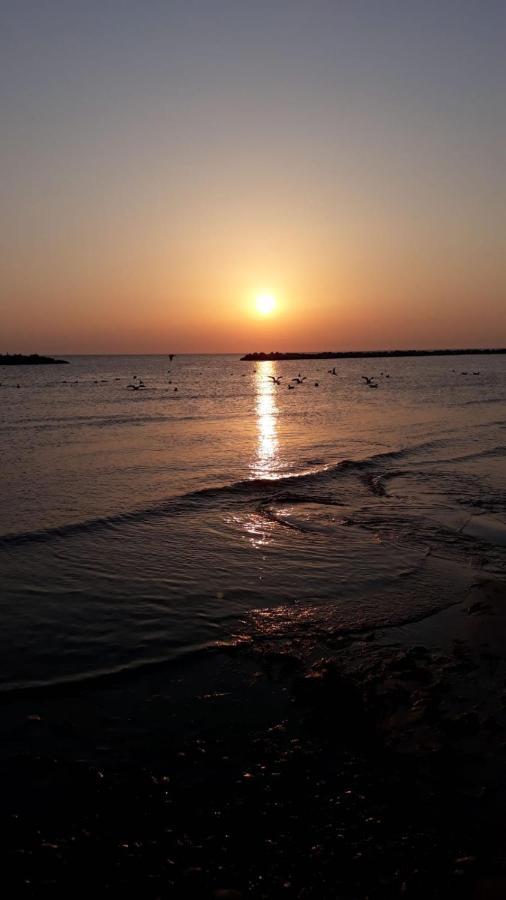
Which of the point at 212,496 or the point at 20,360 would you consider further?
the point at 20,360

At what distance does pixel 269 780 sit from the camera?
4648 mm

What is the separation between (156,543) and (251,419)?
27.1 meters

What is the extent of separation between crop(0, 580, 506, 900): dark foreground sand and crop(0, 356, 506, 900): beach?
0.7 inches

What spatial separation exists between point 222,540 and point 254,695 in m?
5.75

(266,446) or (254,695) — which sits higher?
(266,446)

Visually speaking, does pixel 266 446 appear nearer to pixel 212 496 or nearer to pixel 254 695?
pixel 212 496

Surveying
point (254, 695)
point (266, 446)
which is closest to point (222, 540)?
point (254, 695)

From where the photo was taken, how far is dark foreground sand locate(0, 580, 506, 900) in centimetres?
377

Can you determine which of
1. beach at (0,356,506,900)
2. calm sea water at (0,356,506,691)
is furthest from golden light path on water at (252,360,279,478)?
beach at (0,356,506,900)

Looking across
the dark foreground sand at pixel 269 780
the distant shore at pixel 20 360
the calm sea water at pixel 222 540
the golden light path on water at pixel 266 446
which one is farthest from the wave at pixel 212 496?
the distant shore at pixel 20 360

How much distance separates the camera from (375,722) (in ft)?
17.7

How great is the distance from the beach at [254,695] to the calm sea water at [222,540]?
6 cm

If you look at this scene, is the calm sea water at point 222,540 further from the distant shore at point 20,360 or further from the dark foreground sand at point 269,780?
the distant shore at point 20,360

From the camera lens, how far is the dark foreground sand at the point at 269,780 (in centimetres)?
377
